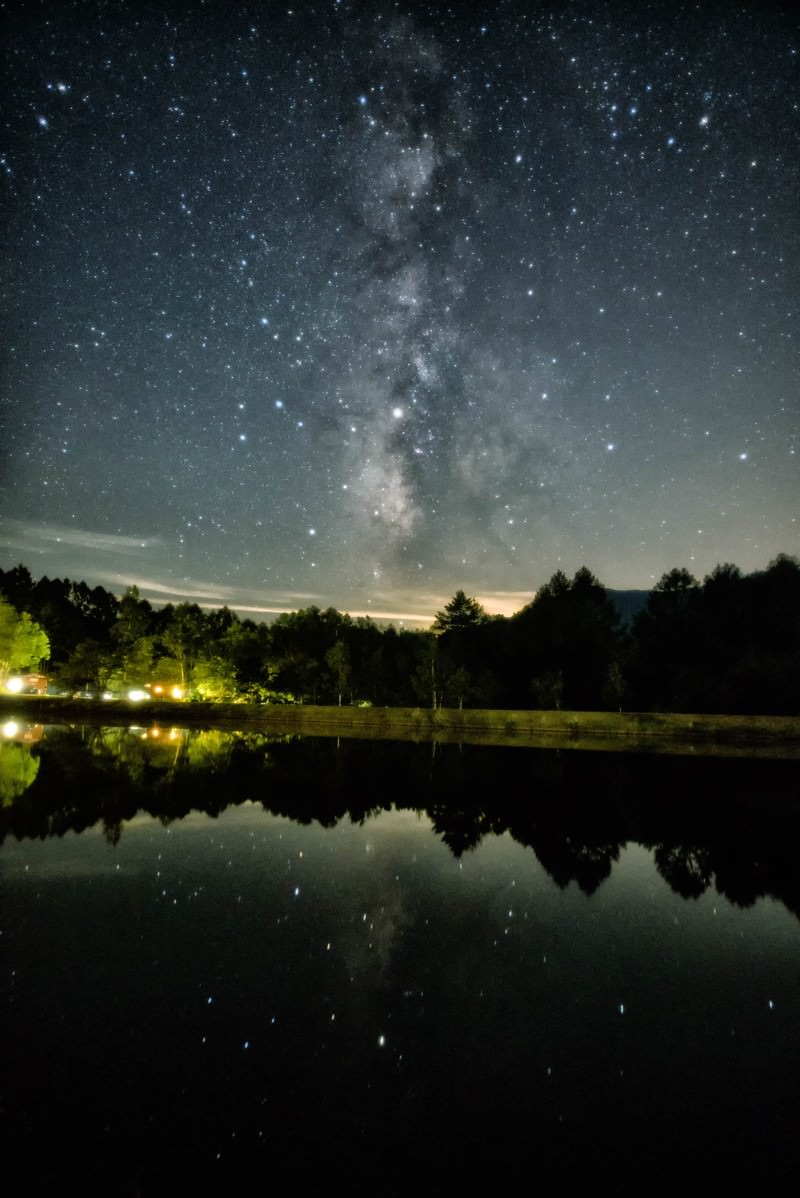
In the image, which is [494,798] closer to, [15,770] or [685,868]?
[685,868]

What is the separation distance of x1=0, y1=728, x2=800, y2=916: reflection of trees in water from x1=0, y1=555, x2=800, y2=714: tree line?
2075cm

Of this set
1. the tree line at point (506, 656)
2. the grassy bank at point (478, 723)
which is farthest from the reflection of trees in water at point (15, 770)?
the tree line at point (506, 656)

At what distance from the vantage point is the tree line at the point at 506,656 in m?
44.2

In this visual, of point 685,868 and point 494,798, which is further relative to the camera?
point 494,798

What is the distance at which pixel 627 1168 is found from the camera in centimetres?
338

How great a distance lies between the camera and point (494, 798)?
47.6 ft

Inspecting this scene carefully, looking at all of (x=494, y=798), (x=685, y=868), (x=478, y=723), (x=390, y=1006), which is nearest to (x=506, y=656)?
(x=478, y=723)

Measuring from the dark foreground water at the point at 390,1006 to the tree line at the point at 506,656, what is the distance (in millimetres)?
34652

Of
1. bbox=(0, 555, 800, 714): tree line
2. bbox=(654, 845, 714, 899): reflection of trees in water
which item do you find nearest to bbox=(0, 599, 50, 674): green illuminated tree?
bbox=(0, 555, 800, 714): tree line

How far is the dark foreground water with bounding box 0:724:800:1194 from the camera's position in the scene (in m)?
3.44

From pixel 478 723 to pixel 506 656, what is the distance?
84.0 feet

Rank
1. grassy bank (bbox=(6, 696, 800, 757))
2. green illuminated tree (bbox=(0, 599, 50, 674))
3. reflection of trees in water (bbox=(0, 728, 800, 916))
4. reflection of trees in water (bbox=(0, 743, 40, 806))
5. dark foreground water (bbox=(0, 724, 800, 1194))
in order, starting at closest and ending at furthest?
dark foreground water (bbox=(0, 724, 800, 1194)), reflection of trees in water (bbox=(0, 728, 800, 916)), reflection of trees in water (bbox=(0, 743, 40, 806)), grassy bank (bbox=(6, 696, 800, 757)), green illuminated tree (bbox=(0, 599, 50, 674))

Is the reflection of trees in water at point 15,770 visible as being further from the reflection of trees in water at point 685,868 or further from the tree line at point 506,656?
the tree line at point 506,656

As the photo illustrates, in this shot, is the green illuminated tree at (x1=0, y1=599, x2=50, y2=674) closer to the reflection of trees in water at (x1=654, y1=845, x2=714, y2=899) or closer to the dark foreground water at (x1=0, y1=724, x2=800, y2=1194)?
the dark foreground water at (x1=0, y1=724, x2=800, y2=1194)
